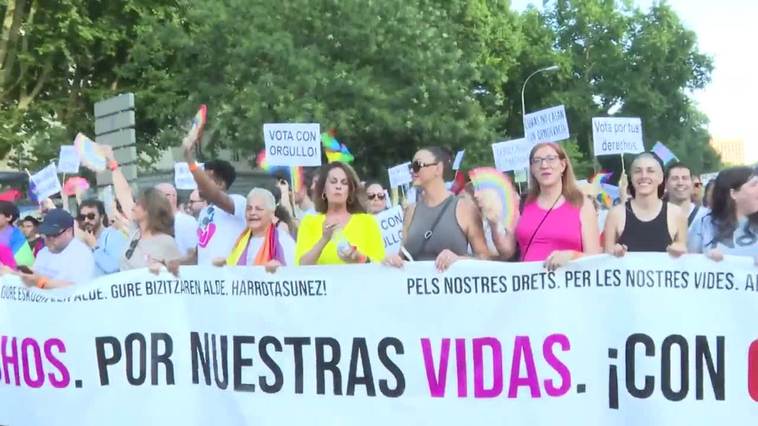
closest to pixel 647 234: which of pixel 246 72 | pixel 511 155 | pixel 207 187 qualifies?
pixel 207 187

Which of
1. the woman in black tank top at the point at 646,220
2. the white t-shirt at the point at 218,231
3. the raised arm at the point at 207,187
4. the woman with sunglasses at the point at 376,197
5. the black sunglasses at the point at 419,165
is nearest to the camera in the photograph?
the woman in black tank top at the point at 646,220

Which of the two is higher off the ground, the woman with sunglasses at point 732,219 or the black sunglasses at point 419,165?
the black sunglasses at point 419,165

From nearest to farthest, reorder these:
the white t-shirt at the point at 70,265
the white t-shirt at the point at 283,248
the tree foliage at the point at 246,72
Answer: the white t-shirt at the point at 283,248
the white t-shirt at the point at 70,265
the tree foliage at the point at 246,72

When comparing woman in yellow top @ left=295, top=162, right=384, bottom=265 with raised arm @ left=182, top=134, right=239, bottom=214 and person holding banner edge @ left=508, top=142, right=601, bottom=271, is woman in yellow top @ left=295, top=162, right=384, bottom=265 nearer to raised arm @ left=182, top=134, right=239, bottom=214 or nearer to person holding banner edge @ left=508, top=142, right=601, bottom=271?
person holding banner edge @ left=508, top=142, right=601, bottom=271

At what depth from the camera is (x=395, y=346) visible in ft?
15.8

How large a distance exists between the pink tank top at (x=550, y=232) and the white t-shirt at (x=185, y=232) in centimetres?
274

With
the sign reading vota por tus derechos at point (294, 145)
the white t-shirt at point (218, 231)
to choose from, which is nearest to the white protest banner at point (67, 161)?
the sign reading vota por tus derechos at point (294, 145)

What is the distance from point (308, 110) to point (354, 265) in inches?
882

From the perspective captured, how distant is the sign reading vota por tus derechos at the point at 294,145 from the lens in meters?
8.39

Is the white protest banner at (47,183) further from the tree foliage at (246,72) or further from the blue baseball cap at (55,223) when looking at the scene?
the tree foliage at (246,72)

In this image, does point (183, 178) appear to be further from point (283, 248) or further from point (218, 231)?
point (283, 248)

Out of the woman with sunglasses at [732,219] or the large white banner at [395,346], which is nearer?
the large white banner at [395,346]

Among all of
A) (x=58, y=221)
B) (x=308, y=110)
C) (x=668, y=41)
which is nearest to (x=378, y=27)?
(x=308, y=110)

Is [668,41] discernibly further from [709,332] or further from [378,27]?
[709,332]
